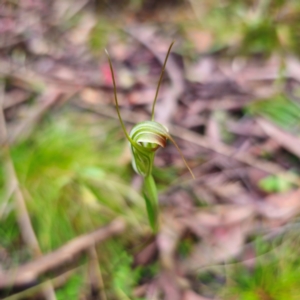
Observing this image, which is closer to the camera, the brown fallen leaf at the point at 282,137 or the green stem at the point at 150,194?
the green stem at the point at 150,194

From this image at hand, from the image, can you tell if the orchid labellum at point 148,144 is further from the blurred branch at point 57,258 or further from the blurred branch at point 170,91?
the blurred branch at point 170,91

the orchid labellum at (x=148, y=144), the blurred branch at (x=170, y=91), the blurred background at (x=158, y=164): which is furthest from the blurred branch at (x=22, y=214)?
the blurred branch at (x=170, y=91)

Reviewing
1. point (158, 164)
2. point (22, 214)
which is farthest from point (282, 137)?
point (22, 214)

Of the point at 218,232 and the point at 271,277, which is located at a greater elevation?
the point at 218,232

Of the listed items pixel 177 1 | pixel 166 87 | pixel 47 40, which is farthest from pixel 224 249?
pixel 177 1

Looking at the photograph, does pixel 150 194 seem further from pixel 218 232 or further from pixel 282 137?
pixel 282 137

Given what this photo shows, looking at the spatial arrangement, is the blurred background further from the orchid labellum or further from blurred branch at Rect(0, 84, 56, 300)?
the orchid labellum

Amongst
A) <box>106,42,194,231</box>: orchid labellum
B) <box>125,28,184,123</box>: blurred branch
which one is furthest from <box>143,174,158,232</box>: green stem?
<box>125,28,184,123</box>: blurred branch

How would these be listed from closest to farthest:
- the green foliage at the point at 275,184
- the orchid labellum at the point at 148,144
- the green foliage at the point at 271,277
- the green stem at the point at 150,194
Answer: the orchid labellum at the point at 148,144 → the green stem at the point at 150,194 → the green foliage at the point at 271,277 → the green foliage at the point at 275,184

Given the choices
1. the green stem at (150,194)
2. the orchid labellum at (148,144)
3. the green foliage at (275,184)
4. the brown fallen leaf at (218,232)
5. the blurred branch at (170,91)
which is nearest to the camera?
the orchid labellum at (148,144)
